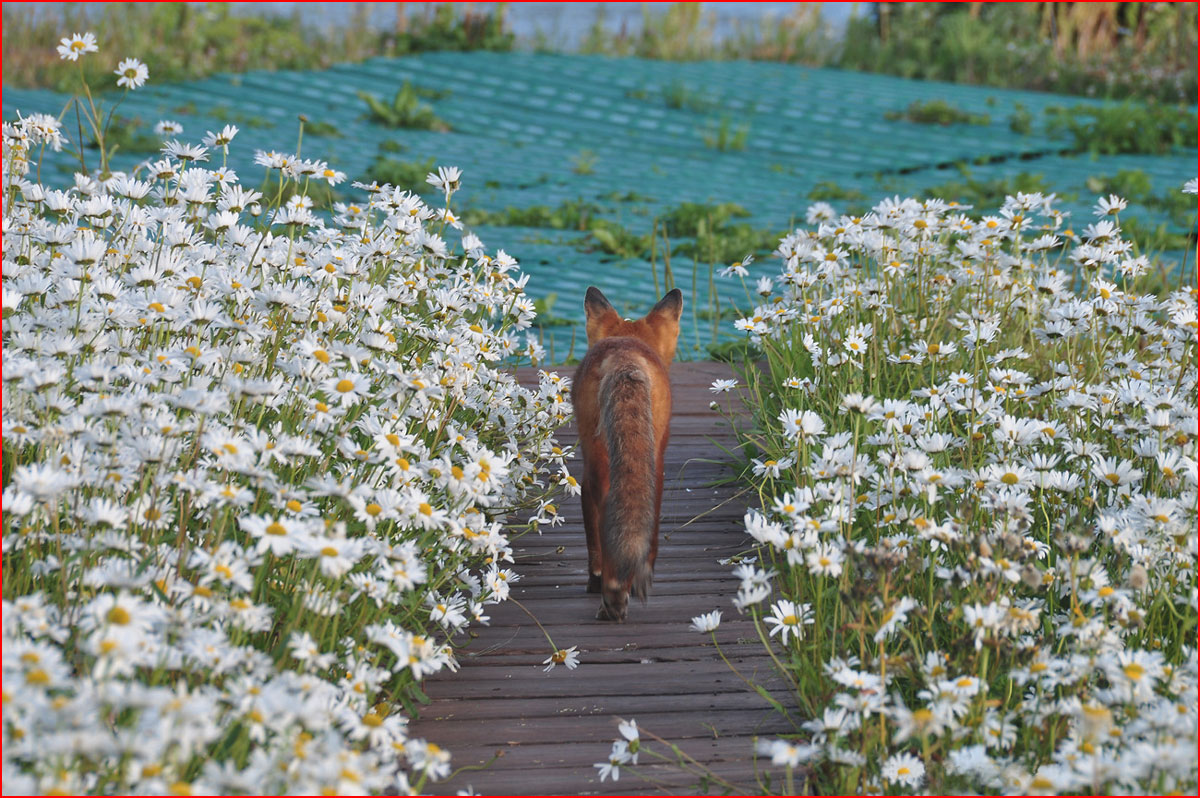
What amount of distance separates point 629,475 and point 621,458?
75 millimetres

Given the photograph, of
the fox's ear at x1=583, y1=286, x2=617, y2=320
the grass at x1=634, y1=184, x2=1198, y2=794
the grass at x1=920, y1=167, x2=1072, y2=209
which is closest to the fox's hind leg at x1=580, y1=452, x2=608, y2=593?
the grass at x1=634, y1=184, x2=1198, y2=794

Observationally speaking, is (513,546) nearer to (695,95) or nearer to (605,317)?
(605,317)

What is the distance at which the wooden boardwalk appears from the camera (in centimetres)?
311

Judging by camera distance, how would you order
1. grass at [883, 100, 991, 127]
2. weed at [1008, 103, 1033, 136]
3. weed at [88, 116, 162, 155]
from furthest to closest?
1. grass at [883, 100, 991, 127]
2. weed at [1008, 103, 1033, 136]
3. weed at [88, 116, 162, 155]

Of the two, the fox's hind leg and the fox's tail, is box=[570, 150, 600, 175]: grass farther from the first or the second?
the fox's tail

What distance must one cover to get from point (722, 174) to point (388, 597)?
34.0ft

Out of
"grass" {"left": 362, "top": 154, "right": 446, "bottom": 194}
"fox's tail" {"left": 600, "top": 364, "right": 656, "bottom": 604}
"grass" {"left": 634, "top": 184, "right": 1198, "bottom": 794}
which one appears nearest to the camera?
"grass" {"left": 634, "top": 184, "right": 1198, "bottom": 794}

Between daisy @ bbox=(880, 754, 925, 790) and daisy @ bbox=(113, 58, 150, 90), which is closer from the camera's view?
daisy @ bbox=(880, 754, 925, 790)

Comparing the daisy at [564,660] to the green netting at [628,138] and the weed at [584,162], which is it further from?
the weed at [584,162]

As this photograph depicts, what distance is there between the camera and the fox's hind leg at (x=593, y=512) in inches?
163

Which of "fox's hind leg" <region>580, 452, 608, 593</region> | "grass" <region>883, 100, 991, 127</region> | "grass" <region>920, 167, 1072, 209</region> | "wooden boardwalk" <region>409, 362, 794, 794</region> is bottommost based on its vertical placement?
"wooden boardwalk" <region>409, 362, 794, 794</region>

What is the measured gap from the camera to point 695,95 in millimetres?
15648

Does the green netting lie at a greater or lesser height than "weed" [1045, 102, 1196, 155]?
lesser

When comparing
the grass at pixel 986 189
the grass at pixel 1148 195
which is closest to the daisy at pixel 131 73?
the grass at pixel 986 189
